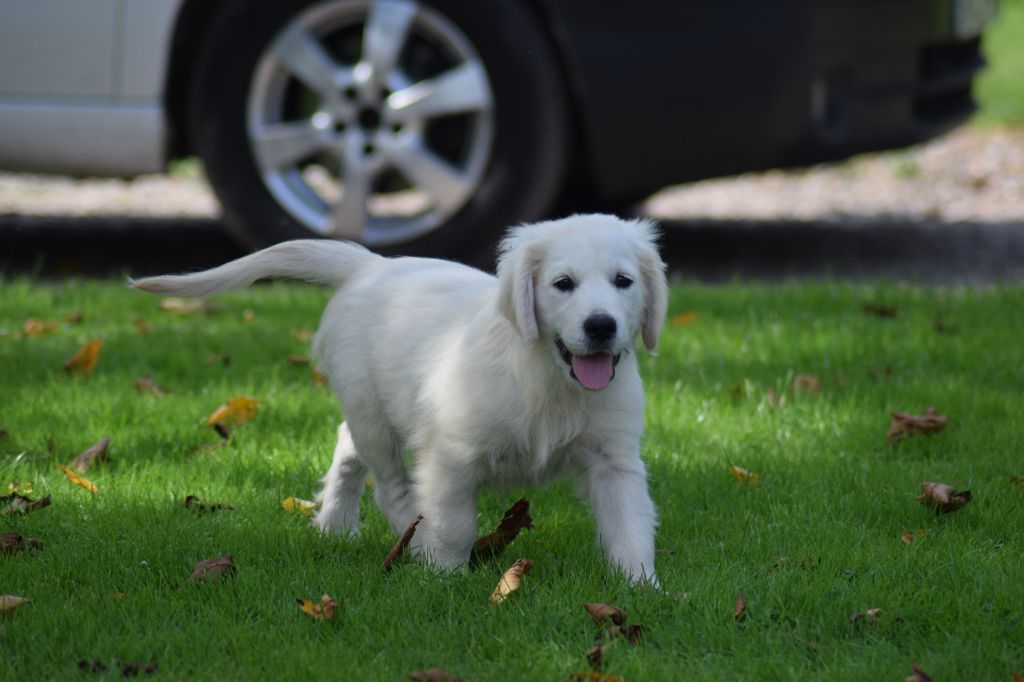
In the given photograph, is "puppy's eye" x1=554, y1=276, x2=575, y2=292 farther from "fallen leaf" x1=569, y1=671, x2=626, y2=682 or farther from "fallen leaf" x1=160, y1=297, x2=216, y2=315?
"fallen leaf" x1=160, y1=297, x2=216, y2=315

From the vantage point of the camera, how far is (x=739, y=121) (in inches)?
255

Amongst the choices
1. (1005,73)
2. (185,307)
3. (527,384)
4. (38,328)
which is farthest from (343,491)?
(1005,73)

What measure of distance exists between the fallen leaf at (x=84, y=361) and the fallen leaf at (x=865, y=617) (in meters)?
Answer: 3.02

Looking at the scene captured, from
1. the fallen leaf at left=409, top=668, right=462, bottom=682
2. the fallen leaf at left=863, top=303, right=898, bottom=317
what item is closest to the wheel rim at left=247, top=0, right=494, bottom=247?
the fallen leaf at left=863, top=303, right=898, bottom=317

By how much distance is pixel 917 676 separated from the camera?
2.84 m

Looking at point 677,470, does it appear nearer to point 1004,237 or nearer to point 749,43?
point 749,43

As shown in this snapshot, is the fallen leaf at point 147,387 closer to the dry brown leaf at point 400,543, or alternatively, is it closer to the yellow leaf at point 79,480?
the yellow leaf at point 79,480

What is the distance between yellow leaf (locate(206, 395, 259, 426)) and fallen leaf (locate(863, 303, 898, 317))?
2.66 metres

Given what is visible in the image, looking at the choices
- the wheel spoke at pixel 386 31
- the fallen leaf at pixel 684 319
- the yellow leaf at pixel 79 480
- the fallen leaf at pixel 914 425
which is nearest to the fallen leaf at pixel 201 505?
the yellow leaf at pixel 79 480

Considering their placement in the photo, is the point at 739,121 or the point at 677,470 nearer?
the point at 677,470

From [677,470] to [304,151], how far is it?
281cm

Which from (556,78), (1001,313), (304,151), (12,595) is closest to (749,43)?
(556,78)

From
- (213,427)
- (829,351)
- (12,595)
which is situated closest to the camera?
(12,595)

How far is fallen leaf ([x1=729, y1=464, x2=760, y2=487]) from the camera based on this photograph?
13.6 feet
